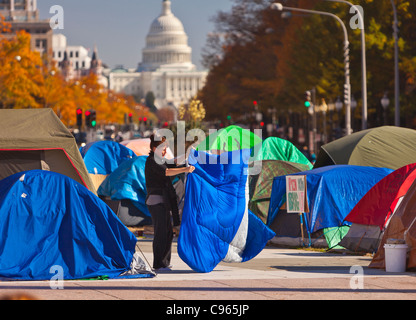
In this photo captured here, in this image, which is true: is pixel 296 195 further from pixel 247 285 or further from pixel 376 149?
pixel 247 285

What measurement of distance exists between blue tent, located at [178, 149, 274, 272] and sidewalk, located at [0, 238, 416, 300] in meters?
0.26

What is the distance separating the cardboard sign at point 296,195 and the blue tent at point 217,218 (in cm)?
338

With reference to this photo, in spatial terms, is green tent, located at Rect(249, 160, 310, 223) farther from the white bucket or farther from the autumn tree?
the autumn tree

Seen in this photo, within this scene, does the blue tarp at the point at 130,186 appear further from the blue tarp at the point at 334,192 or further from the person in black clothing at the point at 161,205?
the person in black clothing at the point at 161,205

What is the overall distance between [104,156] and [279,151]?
516 cm

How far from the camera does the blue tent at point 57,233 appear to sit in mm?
12062

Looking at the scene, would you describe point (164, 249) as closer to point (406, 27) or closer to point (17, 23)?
point (406, 27)

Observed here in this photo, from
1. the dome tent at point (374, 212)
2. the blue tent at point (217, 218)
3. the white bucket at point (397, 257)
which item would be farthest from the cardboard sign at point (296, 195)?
the white bucket at point (397, 257)

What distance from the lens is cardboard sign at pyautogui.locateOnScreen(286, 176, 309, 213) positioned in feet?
55.2

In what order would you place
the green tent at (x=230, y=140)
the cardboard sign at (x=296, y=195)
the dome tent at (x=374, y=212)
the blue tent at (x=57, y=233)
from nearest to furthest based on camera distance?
the blue tent at (x=57, y=233)
the dome tent at (x=374, y=212)
the cardboard sign at (x=296, y=195)
the green tent at (x=230, y=140)

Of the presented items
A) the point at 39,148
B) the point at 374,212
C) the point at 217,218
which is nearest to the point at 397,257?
the point at 217,218
